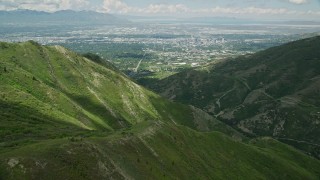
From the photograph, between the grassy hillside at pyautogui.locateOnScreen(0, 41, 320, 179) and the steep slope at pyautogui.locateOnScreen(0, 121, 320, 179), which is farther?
the grassy hillside at pyautogui.locateOnScreen(0, 41, 320, 179)

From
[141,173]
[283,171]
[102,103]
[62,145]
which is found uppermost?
[62,145]

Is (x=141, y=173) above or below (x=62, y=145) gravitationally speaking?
below

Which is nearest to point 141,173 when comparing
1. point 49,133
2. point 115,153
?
point 115,153

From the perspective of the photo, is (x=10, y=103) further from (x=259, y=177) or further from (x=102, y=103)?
(x=259, y=177)

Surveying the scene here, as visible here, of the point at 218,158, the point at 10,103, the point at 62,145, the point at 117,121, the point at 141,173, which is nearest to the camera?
the point at 62,145

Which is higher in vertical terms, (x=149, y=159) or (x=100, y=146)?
(x=100, y=146)

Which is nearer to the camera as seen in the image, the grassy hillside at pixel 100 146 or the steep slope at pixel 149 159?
the steep slope at pixel 149 159

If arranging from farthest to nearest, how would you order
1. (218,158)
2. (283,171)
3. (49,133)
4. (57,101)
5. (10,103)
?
(57,101) → (283,171) → (10,103) → (218,158) → (49,133)

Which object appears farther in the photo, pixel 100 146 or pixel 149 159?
pixel 149 159
